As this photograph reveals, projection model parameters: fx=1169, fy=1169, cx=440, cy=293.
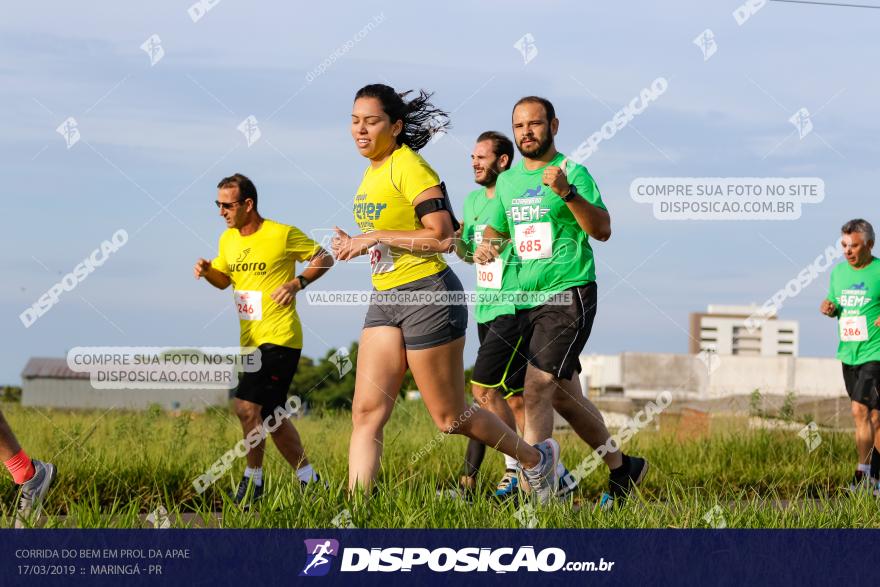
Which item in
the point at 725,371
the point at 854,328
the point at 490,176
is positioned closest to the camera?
the point at 490,176

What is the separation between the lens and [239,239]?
823cm

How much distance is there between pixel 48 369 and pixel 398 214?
3492 centimetres

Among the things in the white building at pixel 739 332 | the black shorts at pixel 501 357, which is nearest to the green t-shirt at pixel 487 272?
the black shorts at pixel 501 357

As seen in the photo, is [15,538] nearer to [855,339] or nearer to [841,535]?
[841,535]

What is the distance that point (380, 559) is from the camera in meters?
A: 4.75

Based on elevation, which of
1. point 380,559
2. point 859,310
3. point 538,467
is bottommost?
point 380,559

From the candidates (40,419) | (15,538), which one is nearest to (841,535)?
(15,538)

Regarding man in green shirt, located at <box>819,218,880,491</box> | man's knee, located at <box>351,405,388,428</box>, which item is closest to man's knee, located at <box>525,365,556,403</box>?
man's knee, located at <box>351,405,388,428</box>

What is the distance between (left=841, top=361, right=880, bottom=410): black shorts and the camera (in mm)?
10055

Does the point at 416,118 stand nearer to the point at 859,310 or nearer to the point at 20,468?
the point at 20,468

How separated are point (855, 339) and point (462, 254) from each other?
17.4 ft

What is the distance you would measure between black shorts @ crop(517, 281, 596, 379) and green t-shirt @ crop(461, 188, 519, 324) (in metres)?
0.37

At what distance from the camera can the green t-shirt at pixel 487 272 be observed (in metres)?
7.75

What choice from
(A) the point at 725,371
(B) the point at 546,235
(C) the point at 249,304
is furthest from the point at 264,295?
(A) the point at 725,371
